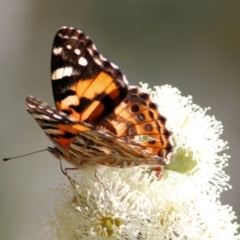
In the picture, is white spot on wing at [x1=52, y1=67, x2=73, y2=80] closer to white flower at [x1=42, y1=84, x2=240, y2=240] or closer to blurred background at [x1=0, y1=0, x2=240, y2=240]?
white flower at [x1=42, y1=84, x2=240, y2=240]

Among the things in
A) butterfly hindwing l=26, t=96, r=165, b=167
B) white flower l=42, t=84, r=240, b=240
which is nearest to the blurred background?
white flower l=42, t=84, r=240, b=240

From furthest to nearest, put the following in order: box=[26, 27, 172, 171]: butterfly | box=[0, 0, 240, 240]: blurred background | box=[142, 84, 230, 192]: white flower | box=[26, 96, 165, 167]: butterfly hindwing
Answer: box=[0, 0, 240, 240]: blurred background → box=[142, 84, 230, 192]: white flower → box=[26, 27, 172, 171]: butterfly → box=[26, 96, 165, 167]: butterfly hindwing

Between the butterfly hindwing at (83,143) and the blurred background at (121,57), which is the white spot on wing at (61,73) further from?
the blurred background at (121,57)

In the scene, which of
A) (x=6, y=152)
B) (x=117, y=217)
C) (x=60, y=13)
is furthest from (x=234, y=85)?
(x=117, y=217)

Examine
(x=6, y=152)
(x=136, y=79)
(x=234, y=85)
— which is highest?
(x=234, y=85)

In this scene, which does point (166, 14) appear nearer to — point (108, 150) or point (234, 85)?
point (234, 85)

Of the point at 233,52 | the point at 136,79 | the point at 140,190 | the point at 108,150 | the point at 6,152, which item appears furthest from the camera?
the point at 233,52

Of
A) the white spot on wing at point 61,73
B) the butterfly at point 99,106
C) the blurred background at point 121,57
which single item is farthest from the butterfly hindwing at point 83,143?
the blurred background at point 121,57
